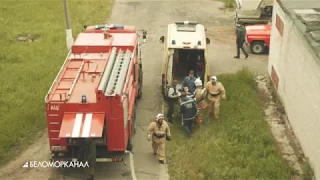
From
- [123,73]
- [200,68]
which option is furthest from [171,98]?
[200,68]

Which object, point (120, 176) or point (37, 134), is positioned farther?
point (37, 134)

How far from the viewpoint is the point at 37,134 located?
16.2m

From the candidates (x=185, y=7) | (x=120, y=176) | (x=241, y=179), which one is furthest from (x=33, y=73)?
(x=185, y=7)

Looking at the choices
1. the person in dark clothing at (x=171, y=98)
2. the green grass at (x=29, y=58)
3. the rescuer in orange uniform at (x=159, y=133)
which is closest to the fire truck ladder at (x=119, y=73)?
the rescuer in orange uniform at (x=159, y=133)

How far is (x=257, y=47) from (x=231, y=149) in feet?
31.7

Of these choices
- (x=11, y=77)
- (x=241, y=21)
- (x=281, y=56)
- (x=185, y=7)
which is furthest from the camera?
(x=185, y=7)

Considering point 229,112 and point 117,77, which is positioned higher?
point 117,77

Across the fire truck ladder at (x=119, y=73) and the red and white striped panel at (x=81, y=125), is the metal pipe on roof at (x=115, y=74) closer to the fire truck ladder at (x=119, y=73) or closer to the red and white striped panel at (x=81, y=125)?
the fire truck ladder at (x=119, y=73)

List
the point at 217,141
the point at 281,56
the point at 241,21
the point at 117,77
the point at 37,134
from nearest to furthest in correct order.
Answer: the point at 117,77 → the point at 217,141 → the point at 37,134 → the point at 281,56 → the point at 241,21

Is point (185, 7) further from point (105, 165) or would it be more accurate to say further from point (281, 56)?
point (105, 165)

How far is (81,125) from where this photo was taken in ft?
41.8

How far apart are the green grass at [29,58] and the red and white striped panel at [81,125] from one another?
2.97 m

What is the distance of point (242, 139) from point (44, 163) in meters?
5.38

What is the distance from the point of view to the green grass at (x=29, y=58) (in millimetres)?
A: 16298
